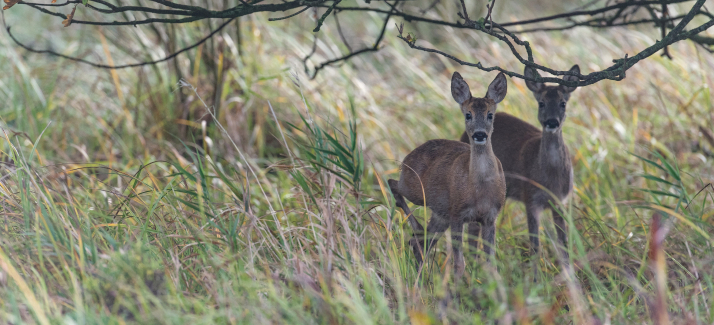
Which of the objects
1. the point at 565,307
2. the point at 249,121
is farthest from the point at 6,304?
the point at 249,121

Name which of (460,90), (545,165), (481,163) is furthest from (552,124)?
(481,163)

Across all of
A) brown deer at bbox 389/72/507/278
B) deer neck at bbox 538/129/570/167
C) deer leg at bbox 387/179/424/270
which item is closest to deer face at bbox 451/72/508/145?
brown deer at bbox 389/72/507/278

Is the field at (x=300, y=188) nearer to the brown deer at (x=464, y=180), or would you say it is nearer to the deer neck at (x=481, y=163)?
the brown deer at (x=464, y=180)

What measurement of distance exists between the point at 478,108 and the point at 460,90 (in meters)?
0.24

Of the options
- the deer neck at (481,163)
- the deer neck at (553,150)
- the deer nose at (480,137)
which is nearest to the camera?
the deer nose at (480,137)

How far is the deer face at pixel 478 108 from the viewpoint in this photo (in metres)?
3.53

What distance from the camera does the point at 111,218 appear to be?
11.8 feet

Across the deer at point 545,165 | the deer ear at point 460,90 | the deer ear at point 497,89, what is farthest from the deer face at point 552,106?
the deer ear at point 460,90

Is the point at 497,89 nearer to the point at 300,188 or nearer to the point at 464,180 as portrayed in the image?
the point at 464,180

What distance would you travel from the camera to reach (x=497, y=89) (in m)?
3.87

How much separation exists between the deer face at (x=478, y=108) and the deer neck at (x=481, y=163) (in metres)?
0.05

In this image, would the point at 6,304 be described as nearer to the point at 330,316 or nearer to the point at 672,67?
the point at 330,316

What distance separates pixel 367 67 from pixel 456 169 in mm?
4927

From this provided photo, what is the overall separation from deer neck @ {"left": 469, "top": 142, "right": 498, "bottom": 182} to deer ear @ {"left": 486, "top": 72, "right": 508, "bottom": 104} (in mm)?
381
